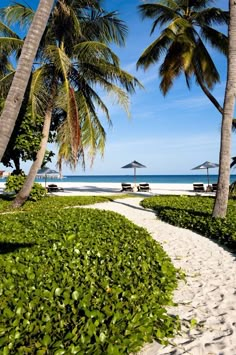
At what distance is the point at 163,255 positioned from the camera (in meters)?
6.20

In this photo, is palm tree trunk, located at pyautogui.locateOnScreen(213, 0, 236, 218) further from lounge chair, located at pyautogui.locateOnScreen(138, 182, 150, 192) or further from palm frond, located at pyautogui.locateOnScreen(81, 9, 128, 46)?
lounge chair, located at pyautogui.locateOnScreen(138, 182, 150, 192)

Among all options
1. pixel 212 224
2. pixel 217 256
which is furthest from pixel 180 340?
pixel 212 224

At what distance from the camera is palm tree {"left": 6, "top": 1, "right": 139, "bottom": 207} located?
39.3 ft

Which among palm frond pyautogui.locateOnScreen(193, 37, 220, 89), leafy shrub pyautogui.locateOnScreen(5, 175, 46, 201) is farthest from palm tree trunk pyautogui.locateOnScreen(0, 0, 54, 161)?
palm frond pyautogui.locateOnScreen(193, 37, 220, 89)

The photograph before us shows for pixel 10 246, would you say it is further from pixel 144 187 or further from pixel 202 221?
pixel 144 187

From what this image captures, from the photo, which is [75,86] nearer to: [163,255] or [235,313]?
[163,255]

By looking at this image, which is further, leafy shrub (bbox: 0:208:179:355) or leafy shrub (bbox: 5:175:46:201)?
leafy shrub (bbox: 5:175:46:201)

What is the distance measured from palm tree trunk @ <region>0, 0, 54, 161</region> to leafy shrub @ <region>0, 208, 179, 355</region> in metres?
Answer: 2.31

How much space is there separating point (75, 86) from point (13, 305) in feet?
39.9

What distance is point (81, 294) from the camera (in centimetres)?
376

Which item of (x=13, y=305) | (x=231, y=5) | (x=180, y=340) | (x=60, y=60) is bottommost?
(x=180, y=340)

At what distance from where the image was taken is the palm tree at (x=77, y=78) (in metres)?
12.0

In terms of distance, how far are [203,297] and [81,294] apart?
186 centimetres

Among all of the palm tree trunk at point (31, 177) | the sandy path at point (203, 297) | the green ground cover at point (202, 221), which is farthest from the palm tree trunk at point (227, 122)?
the palm tree trunk at point (31, 177)
